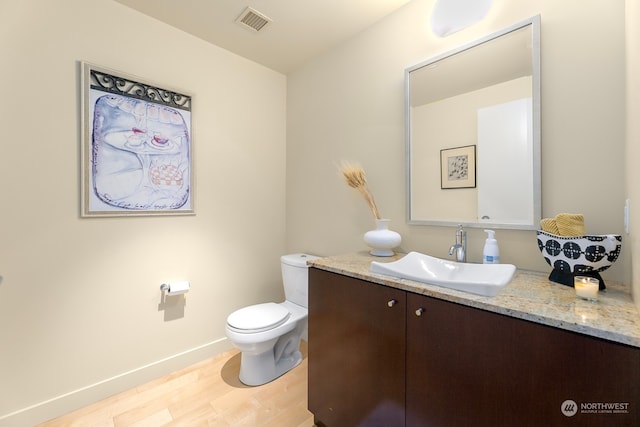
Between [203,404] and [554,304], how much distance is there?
1.82 m

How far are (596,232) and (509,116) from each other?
0.62m

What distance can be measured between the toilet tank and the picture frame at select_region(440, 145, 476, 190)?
3.68ft

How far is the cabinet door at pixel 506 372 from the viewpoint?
0.66 m

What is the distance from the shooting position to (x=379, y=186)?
1.83 metres

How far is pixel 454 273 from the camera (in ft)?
4.29

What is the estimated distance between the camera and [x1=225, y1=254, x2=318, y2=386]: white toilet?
5.49 ft

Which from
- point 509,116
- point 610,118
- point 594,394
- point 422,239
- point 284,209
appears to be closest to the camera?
point 594,394

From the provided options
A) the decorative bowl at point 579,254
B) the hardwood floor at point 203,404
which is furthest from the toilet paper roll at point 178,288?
the decorative bowl at point 579,254

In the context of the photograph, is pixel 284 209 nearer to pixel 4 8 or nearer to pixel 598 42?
pixel 4 8

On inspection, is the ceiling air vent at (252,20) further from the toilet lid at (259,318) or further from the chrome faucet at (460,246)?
the toilet lid at (259,318)

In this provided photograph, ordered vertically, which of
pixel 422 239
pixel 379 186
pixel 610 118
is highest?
pixel 610 118

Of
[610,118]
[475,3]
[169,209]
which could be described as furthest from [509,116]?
[169,209]

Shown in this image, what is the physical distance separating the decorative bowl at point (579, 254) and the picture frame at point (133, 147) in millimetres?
2076

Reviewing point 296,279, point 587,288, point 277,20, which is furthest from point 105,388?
point 277,20
